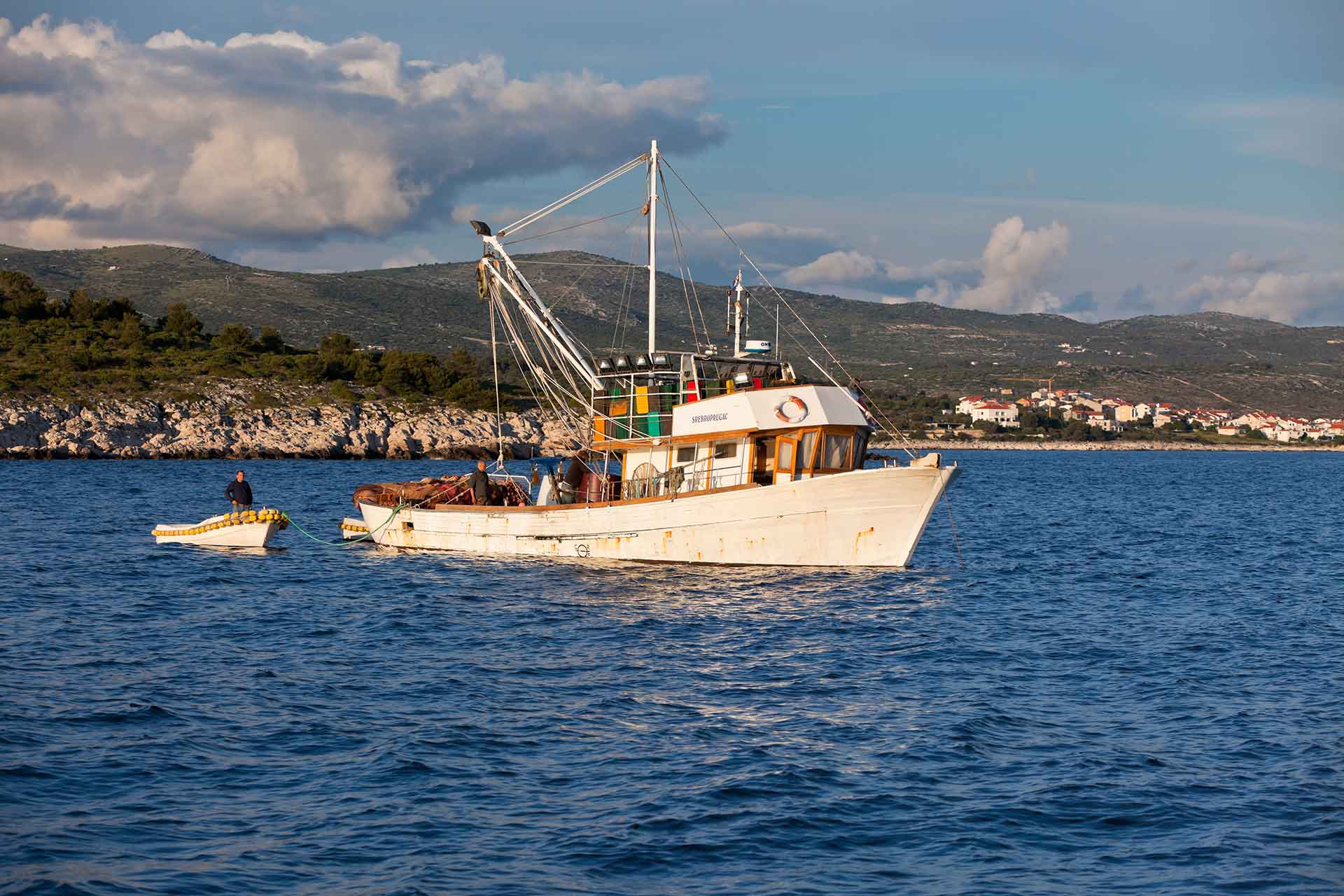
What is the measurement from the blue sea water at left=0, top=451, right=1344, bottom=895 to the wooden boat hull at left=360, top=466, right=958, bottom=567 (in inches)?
35.2

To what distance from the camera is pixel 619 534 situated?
3506 cm

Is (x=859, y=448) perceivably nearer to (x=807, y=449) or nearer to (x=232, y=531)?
(x=807, y=449)

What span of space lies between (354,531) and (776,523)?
719 inches

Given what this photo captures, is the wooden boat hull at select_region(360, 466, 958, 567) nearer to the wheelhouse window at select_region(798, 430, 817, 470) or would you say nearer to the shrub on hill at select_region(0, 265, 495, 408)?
the wheelhouse window at select_region(798, 430, 817, 470)

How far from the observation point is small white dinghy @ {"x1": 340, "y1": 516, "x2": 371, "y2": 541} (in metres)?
44.4

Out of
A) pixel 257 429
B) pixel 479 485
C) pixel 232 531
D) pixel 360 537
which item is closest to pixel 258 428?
pixel 257 429

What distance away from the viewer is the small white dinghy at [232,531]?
40656 millimetres

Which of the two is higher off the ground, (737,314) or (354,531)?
(737,314)

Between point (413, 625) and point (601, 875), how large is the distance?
50.1 ft

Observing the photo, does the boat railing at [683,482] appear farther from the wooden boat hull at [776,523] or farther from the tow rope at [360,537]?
the tow rope at [360,537]

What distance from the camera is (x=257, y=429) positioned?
374 feet

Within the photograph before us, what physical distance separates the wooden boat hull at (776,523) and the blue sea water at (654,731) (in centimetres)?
89

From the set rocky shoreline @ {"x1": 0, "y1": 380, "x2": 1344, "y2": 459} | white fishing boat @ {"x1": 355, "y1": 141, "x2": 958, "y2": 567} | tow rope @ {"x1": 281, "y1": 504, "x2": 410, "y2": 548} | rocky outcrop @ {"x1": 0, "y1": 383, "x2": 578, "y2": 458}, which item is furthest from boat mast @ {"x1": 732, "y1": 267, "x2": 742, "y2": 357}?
rocky outcrop @ {"x1": 0, "y1": 383, "x2": 578, "y2": 458}

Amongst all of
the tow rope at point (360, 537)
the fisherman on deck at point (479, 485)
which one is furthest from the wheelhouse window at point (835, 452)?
the tow rope at point (360, 537)
